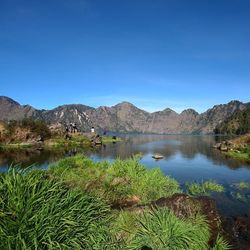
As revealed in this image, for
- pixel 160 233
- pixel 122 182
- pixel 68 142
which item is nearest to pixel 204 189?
pixel 122 182

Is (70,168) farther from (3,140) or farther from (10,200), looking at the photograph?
(3,140)

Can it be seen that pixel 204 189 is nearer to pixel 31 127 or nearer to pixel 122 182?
pixel 122 182

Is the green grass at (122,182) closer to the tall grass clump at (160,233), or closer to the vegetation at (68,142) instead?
the tall grass clump at (160,233)

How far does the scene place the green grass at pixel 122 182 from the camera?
25469 mm

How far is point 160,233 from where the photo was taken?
13180 mm

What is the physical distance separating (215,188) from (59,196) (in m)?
28.1

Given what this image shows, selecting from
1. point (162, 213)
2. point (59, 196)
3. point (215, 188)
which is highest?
point (59, 196)

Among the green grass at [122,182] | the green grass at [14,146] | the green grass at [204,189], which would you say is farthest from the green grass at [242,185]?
the green grass at [14,146]

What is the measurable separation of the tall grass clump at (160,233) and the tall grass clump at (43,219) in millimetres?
1481

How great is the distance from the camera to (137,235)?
539 inches

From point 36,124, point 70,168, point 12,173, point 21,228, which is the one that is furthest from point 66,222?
point 36,124

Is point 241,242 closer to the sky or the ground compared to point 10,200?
closer to the ground

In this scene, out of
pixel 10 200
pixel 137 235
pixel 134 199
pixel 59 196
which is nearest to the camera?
pixel 10 200

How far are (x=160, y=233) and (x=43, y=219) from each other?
16.4 ft
